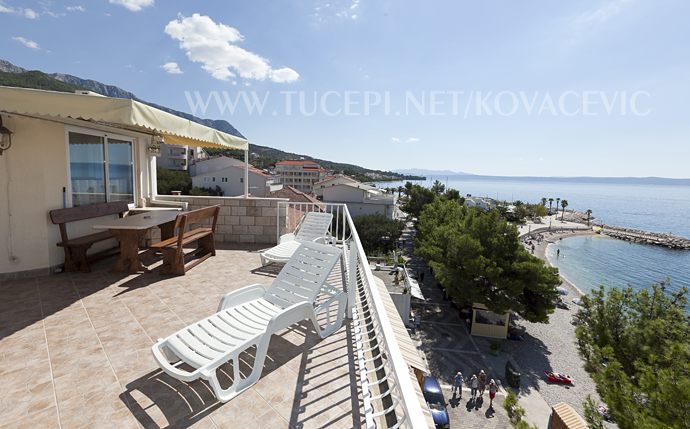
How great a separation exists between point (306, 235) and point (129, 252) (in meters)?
2.87

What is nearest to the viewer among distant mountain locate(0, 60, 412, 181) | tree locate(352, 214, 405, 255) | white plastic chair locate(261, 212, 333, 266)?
white plastic chair locate(261, 212, 333, 266)

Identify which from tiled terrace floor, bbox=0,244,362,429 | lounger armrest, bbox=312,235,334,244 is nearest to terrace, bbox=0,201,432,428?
tiled terrace floor, bbox=0,244,362,429

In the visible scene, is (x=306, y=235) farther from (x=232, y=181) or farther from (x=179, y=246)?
(x=232, y=181)

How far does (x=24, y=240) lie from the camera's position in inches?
170

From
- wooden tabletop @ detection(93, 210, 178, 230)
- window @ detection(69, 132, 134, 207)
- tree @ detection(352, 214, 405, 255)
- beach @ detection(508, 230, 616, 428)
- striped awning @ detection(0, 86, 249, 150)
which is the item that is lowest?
beach @ detection(508, 230, 616, 428)

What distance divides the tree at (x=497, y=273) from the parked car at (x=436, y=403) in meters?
7.69

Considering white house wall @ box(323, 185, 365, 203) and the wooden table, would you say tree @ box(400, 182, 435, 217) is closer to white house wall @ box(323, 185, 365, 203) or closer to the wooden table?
white house wall @ box(323, 185, 365, 203)

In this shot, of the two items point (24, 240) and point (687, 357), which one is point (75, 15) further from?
point (687, 357)

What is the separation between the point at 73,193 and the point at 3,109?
2.00m

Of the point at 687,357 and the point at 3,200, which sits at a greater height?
the point at 3,200

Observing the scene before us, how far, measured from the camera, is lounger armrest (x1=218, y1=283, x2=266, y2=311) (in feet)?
9.73

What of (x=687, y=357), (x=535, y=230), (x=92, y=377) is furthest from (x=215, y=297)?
(x=535, y=230)

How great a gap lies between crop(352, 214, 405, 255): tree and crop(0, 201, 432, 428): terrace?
30642 millimetres

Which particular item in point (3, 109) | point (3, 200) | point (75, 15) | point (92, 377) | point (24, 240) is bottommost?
point (92, 377)
